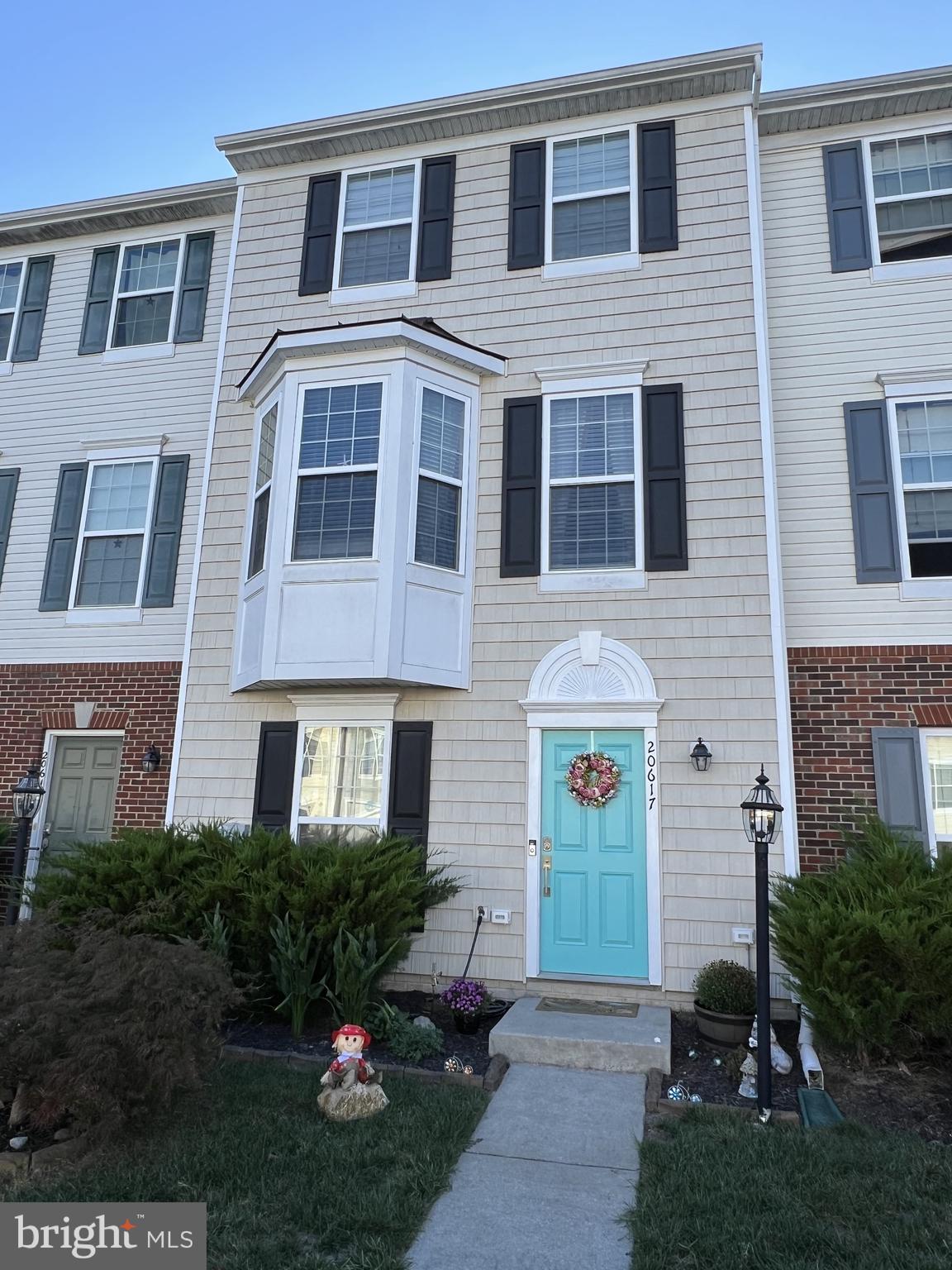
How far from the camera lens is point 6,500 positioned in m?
10.0

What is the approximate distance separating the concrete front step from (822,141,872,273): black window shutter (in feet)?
22.8

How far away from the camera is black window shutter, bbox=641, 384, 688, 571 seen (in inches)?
294

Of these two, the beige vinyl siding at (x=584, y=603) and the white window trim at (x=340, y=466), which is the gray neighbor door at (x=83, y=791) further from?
the white window trim at (x=340, y=466)

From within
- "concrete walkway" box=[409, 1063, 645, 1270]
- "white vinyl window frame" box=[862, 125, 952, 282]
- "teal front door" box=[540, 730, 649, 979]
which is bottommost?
"concrete walkway" box=[409, 1063, 645, 1270]

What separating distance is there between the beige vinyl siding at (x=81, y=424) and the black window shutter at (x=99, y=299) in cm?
11

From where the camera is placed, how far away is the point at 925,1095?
5.13m

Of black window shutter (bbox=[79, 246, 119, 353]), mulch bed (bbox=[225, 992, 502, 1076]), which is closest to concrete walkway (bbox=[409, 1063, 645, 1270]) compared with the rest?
mulch bed (bbox=[225, 992, 502, 1076])

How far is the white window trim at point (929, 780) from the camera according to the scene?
697 centimetres

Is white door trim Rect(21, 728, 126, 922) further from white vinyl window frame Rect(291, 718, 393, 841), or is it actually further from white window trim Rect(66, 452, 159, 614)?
white vinyl window frame Rect(291, 718, 393, 841)

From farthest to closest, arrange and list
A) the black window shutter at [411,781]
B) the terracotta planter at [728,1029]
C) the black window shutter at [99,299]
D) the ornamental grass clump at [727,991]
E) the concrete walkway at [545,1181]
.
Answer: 1. the black window shutter at [99,299]
2. the black window shutter at [411,781]
3. the ornamental grass clump at [727,991]
4. the terracotta planter at [728,1029]
5. the concrete walkway at [545,1181]

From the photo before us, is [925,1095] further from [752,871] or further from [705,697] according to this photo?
[705,697]

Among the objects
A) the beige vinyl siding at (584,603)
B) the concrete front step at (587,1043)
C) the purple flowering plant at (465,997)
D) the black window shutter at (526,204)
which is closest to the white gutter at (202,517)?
the beige vinyl siding at (584,603)

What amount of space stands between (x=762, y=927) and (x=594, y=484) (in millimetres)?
4115

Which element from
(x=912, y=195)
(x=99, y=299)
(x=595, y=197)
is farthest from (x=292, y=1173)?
(x=99, y=299)
